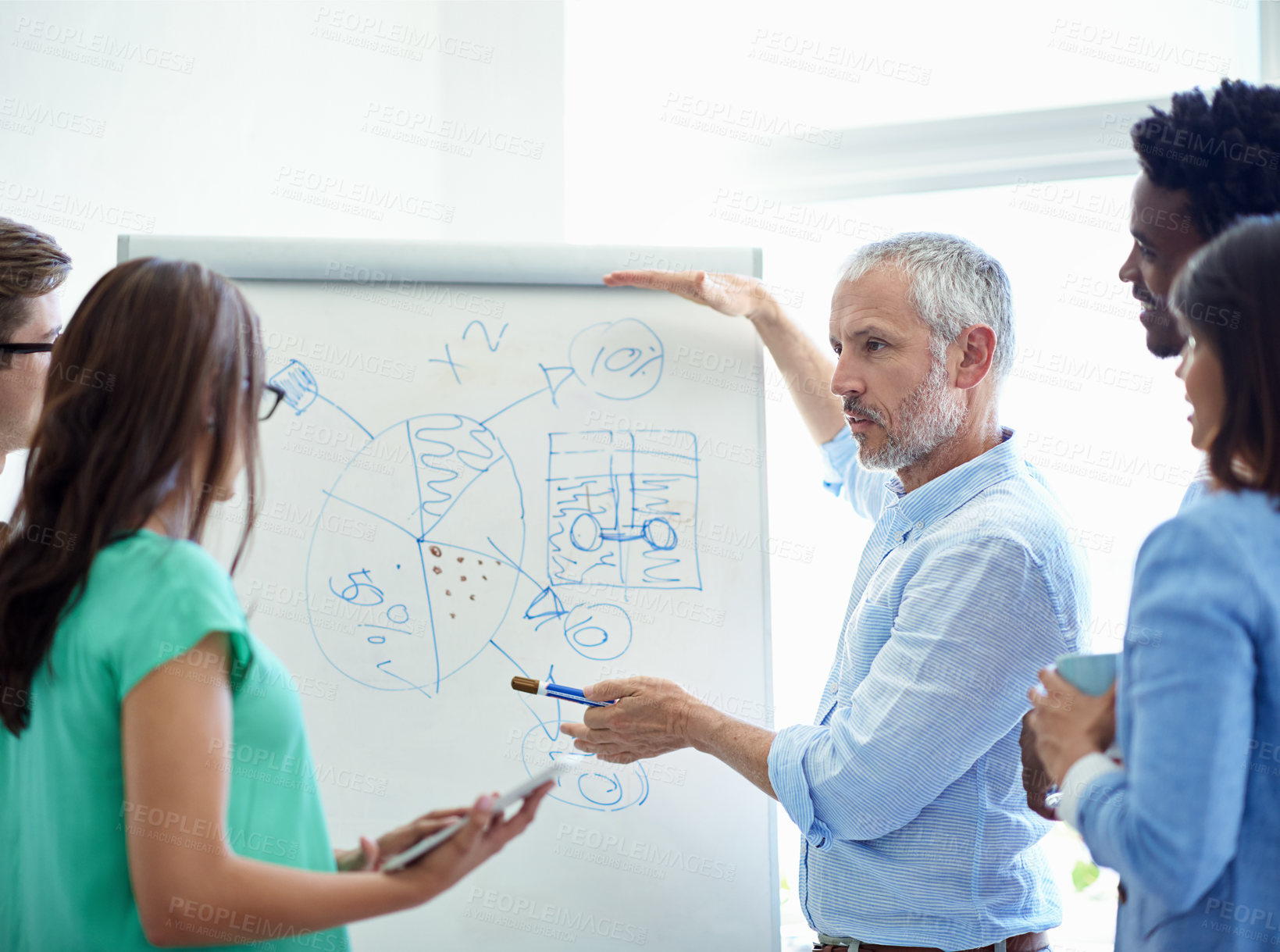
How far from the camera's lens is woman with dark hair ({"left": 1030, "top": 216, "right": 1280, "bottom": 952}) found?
0.82 meters

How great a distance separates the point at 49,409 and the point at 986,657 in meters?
1.13

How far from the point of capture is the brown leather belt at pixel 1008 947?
4.27ft

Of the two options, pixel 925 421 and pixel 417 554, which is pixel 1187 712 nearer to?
pixel 925 421

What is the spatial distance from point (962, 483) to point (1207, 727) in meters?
0.64

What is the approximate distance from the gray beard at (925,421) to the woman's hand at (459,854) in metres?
0.78

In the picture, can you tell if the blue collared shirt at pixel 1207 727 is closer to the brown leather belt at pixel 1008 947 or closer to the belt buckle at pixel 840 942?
the brown leather belt at pixel 1008 947

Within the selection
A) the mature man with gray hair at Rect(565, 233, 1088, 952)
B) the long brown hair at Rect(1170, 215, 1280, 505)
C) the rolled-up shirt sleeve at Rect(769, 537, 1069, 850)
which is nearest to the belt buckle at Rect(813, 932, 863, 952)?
the mature man with gray hair at Rect(565, 233, 1088, 952)

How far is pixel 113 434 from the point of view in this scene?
92 cm

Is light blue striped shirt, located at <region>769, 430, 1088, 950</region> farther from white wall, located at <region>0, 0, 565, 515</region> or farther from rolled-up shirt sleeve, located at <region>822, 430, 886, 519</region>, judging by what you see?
white wall, located at <region>0, 0, 565, 515</region>

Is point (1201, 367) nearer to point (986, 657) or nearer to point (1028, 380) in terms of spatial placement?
point (986, 657)

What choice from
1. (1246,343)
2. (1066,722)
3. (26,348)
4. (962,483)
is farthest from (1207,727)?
(26,348)

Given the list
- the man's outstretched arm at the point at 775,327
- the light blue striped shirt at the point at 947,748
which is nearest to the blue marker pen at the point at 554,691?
the light blue striped shirt at the point at 947,748

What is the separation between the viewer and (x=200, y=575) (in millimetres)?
903

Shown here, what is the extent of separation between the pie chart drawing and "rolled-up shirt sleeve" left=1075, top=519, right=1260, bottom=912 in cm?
104
